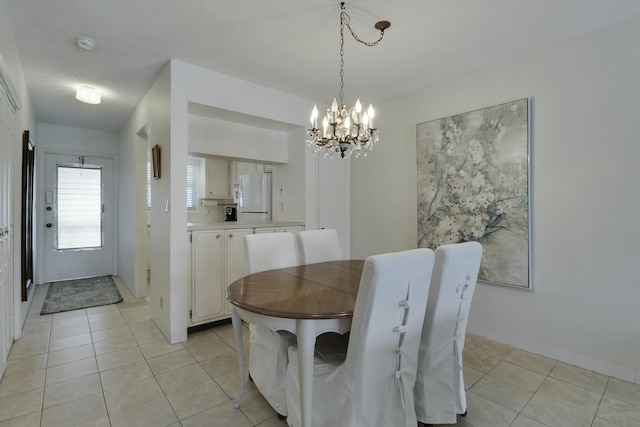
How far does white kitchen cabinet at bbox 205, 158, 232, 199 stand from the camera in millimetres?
5121

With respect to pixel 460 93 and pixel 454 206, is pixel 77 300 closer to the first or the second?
pixel 454 206

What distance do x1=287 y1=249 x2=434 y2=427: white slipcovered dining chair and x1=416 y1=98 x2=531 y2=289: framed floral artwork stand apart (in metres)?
1.65

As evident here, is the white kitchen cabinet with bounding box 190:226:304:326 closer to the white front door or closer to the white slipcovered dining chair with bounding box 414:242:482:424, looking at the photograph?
the white slipcovered dining chair with bounding box 414:242:482:424

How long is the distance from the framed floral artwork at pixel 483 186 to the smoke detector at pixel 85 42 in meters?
3.04

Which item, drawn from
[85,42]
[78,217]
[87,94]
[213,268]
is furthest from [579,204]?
[78,217]

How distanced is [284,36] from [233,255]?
2.09m

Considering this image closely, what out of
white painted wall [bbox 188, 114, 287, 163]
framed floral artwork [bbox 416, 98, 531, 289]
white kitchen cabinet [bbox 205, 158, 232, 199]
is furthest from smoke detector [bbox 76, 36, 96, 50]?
framed floral artwork [bbox 416, 98, 531, 289]

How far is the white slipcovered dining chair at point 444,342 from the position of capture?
157 cm

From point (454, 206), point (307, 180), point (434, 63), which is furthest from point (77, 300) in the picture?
point (434, 63)

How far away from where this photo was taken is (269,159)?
385 centimetres

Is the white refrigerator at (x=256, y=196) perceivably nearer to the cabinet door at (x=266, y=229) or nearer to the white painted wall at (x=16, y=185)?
the cabinet door at (x=266, y=229)

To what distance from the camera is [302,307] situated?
1450mm

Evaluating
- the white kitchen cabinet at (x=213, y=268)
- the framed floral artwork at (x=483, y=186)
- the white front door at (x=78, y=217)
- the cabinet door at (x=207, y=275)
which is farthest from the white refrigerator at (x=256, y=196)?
the white front door at (x=78, y=217)

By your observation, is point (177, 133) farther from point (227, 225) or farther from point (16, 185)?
point (16, 185)
